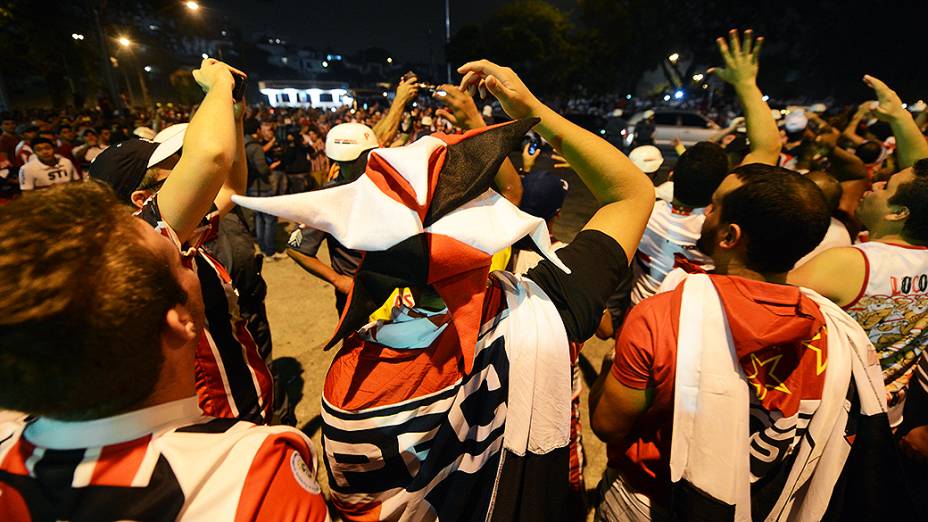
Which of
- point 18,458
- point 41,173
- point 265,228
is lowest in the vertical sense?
point 265,228

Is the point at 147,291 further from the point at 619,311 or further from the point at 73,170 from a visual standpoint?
the point at 73,170

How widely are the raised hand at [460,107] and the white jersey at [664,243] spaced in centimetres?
173

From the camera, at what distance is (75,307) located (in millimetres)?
736

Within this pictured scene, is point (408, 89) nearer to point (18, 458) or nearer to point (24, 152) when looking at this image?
point (18, 458)

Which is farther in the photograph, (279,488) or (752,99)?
(752,99)

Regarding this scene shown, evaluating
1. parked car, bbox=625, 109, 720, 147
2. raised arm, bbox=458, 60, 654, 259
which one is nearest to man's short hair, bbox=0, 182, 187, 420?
raised arm, bbox=458, 60, 654, 259

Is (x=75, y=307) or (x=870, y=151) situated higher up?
(x=75, y=307)

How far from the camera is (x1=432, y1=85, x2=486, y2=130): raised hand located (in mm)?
1671

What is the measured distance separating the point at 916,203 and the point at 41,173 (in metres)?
10.1

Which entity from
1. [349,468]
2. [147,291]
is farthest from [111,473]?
[349,468]

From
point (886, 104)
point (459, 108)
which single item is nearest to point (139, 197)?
point (459, 108)

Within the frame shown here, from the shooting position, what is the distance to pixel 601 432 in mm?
1623

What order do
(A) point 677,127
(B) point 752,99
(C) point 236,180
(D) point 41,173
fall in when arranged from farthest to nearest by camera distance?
(A) point 677,127, (D) point 41,173, (B) point 752,99, (C) point 236,180

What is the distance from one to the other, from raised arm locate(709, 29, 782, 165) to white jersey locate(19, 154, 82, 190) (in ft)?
27.8
